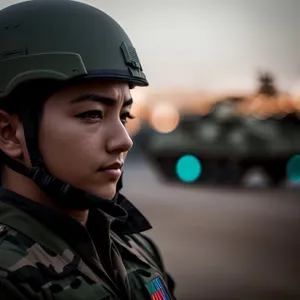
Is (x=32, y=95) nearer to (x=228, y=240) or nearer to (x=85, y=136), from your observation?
(x=85, y=136)

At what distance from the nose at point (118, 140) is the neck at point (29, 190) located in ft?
0.70

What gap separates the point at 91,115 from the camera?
5.19ft

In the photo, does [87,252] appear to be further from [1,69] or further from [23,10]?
[23,10]

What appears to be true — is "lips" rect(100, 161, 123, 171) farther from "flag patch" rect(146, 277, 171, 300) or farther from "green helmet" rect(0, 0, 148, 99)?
"flag patch" rect(146, 277, 171, 300)

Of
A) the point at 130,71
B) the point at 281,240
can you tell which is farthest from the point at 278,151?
the point at 130,71

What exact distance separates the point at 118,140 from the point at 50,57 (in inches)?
10.8

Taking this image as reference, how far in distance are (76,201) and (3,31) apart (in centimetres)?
50

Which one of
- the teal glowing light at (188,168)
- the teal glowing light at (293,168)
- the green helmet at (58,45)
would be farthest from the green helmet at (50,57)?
the teal glowing light at (188,168)

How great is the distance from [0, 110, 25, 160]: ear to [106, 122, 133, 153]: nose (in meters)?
0.23

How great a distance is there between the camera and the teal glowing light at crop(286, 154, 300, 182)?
13.8 m

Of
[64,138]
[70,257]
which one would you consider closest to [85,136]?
[64,138]

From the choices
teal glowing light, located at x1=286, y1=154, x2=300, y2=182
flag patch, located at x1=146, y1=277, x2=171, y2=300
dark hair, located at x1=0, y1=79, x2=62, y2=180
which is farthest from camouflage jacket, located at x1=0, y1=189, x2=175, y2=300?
teal glowing light, located at x1=286, y1=154, x2=300, y2=182

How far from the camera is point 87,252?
5.12ft

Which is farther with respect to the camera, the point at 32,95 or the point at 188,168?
the point at 188,168
